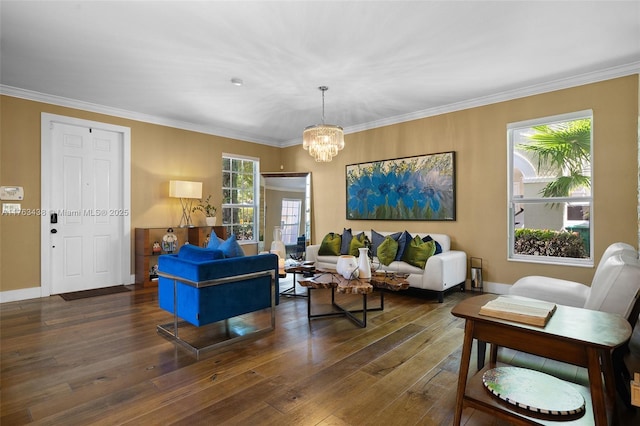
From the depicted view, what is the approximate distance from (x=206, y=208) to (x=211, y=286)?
3731 millimetres

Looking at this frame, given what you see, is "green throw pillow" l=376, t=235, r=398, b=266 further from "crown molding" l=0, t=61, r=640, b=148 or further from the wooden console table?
the wooden console table

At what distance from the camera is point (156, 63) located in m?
3.55

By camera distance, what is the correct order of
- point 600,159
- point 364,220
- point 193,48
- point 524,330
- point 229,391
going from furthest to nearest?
point 364,220 → point 600,159 → point 193,48 → point 229,391 → point 524,330

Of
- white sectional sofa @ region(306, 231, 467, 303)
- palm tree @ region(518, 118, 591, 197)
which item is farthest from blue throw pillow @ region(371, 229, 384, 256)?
palm tree @ region(518, 118, 591, 197)

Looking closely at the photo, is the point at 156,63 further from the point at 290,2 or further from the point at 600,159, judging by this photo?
the point at 600,159

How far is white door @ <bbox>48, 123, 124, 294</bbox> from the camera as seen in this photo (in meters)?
4.65

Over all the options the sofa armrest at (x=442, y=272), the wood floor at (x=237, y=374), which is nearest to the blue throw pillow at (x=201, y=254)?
the wood floor at (x=237, y=374)

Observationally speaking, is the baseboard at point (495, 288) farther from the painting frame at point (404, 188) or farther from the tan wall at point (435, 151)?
the painting frame at point (404, 188)

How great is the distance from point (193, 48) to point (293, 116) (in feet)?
7.94

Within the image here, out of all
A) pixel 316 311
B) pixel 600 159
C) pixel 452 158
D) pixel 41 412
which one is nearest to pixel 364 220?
pixel 452 158

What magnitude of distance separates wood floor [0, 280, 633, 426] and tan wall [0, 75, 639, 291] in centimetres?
148

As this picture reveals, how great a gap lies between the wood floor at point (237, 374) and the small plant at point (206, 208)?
2756mm

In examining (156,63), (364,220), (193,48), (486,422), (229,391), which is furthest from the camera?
(364,220)

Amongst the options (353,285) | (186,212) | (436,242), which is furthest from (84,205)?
(436,242)
